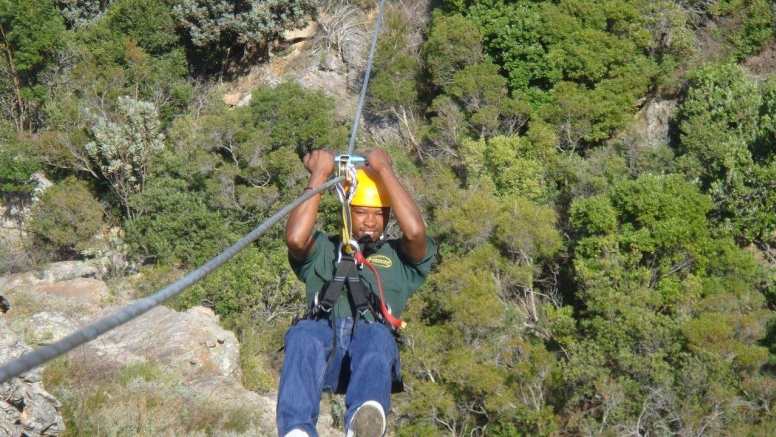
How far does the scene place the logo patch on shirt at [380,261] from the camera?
5234 millimetres

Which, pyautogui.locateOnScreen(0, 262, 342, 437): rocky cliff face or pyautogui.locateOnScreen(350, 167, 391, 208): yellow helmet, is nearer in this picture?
pyautogui.locateOnScreen(350, 167, 391, 208): yellow helmet

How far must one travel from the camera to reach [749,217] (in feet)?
74.3

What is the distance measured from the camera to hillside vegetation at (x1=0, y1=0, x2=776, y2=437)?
66.6 feet

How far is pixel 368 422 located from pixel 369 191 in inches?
54.6

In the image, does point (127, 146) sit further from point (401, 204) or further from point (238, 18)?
point (401, 204)

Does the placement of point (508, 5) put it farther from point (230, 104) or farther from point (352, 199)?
point (352, 199)

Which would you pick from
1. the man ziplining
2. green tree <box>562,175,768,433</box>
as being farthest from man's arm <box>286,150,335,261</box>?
green tree <box>562,175,768,433</box>

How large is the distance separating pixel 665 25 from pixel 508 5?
4.61 metres

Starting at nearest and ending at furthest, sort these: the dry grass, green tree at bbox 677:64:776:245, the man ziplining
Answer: the man ziplining, the dry grass, green tree at bbox 677:64:776:245

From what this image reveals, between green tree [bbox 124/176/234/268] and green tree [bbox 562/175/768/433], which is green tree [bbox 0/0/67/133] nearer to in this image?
green tree [bbox 124/176/234/268]

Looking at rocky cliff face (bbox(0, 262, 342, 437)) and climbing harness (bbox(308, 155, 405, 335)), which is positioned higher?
climbing harness (bbox(308, 155, 405, 335))

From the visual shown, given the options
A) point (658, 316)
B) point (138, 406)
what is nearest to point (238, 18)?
point (658, 316)

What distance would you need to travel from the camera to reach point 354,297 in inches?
193


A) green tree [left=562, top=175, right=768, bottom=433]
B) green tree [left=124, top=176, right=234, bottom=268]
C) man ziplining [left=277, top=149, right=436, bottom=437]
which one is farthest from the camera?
green tree [left=124, top=176, right=234, bottom=268]
